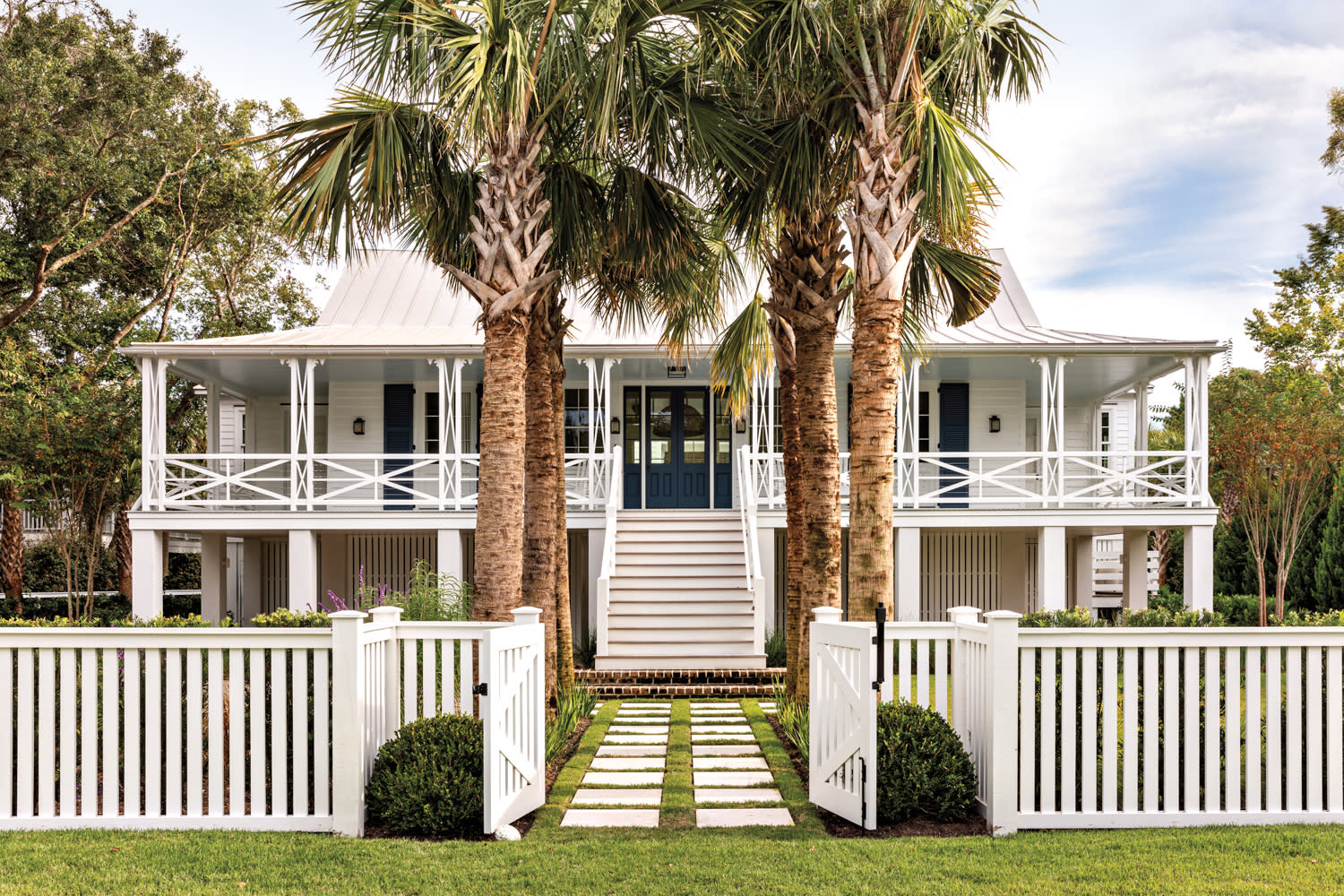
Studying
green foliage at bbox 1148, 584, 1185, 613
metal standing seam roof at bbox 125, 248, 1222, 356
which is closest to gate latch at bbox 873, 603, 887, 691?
metal standing seam roof at bbox 125, 248, 1222, 356

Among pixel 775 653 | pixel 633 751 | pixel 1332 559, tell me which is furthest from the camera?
pixel 1332 559

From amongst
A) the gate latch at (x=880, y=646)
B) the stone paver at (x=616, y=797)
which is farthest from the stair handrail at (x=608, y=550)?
the gate latch at (x=880, y=646)

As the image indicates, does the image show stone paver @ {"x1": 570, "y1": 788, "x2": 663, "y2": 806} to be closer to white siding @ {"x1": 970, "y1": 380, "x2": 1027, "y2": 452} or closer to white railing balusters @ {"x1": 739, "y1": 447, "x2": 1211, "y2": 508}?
white railing balusters @ {"x1": 739, "y1": 447, "x2": 1211, "y2": 508}

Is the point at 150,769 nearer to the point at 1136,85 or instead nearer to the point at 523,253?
the point at 523,253

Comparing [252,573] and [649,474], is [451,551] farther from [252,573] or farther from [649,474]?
[252,573]

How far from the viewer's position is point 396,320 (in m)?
17.5

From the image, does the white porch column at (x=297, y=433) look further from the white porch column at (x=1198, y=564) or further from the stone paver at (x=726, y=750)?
the white porch column at (x=1198, y=564)

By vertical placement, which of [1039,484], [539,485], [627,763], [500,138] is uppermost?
[500,138]

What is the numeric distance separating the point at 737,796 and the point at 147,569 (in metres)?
11.1

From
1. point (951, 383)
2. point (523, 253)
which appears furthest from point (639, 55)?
point (951, 383)

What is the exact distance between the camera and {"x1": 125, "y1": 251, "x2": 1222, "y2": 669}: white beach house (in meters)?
13.7

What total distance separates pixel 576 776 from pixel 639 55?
5032mm

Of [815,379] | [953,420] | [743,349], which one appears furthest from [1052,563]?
[815,379]

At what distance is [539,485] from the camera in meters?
8.73
